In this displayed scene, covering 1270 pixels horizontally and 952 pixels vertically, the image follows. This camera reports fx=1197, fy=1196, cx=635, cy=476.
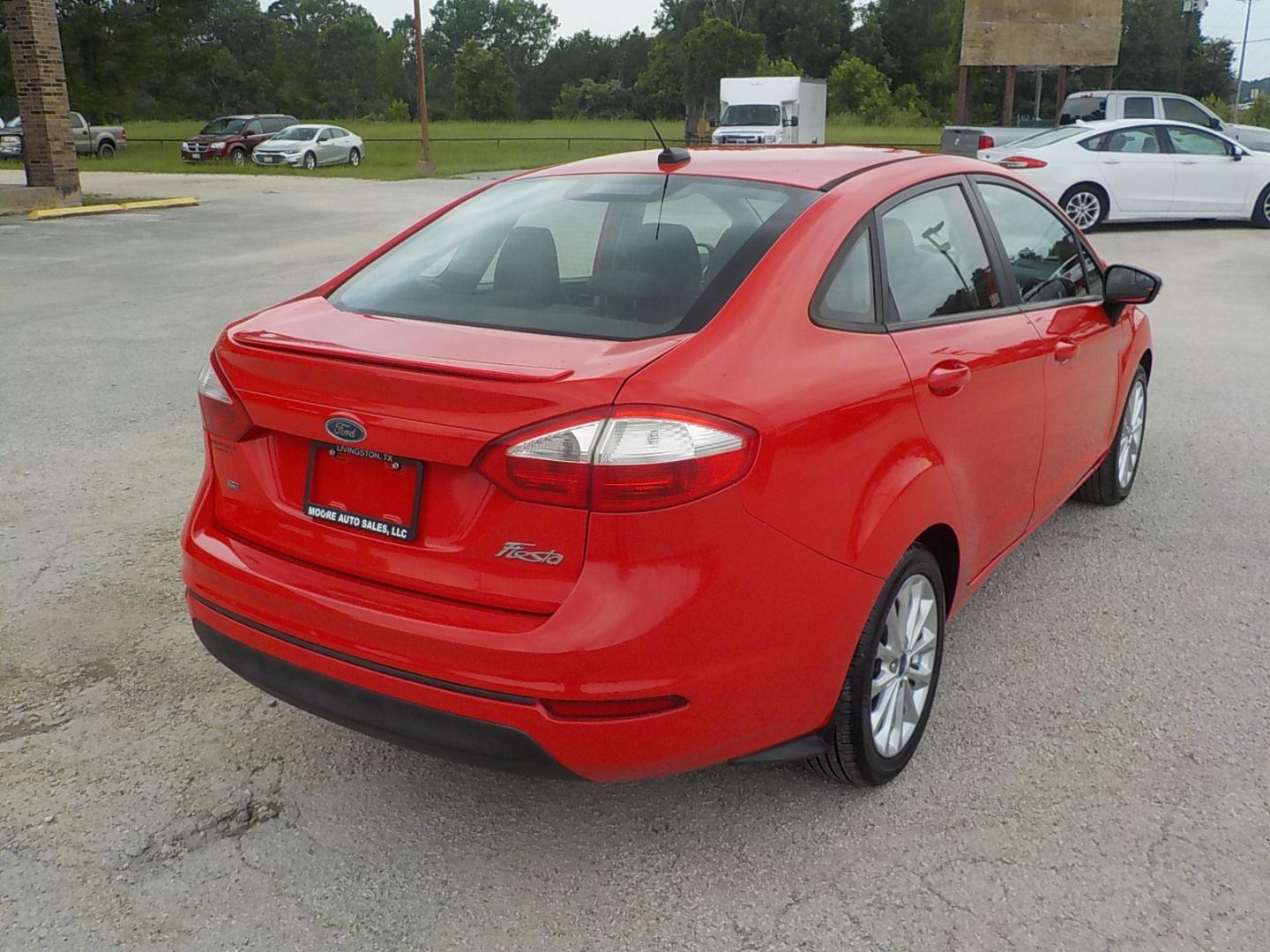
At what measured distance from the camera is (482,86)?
90.2 m

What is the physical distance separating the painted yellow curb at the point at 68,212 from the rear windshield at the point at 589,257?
18.7 meters

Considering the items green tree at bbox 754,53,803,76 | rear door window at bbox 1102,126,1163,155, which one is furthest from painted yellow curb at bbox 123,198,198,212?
green tree at bbox 754,53,803,76

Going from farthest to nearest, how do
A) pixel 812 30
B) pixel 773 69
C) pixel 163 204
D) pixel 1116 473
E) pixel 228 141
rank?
1. pixel 812 30
2. pixel 773 69
3. pixel 228 141
4. pixel 163 204
5. pixel 1116 473

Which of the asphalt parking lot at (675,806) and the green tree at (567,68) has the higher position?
the green tree at (567,68)

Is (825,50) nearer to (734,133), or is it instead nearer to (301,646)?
(734,133)

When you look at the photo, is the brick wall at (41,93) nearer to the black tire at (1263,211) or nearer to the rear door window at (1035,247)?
the black tire at (1263,211)

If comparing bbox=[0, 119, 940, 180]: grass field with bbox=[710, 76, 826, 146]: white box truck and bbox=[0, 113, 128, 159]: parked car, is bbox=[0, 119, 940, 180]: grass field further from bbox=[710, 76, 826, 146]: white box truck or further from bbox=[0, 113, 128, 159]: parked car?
bbox=[710, 76, 826, 146]: white box truck

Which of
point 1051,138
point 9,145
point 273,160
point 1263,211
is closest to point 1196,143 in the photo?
point 1263,211

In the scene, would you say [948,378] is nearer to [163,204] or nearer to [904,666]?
[904,666]

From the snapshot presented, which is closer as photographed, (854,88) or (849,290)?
(849,290)

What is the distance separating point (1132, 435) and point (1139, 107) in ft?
61.2

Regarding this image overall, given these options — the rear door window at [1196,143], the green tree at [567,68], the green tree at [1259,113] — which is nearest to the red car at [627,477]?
the rear door window at [1196,143]

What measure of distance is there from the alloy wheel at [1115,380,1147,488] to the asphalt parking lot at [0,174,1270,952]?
0.28 meters

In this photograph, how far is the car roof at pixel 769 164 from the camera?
11.0ft
